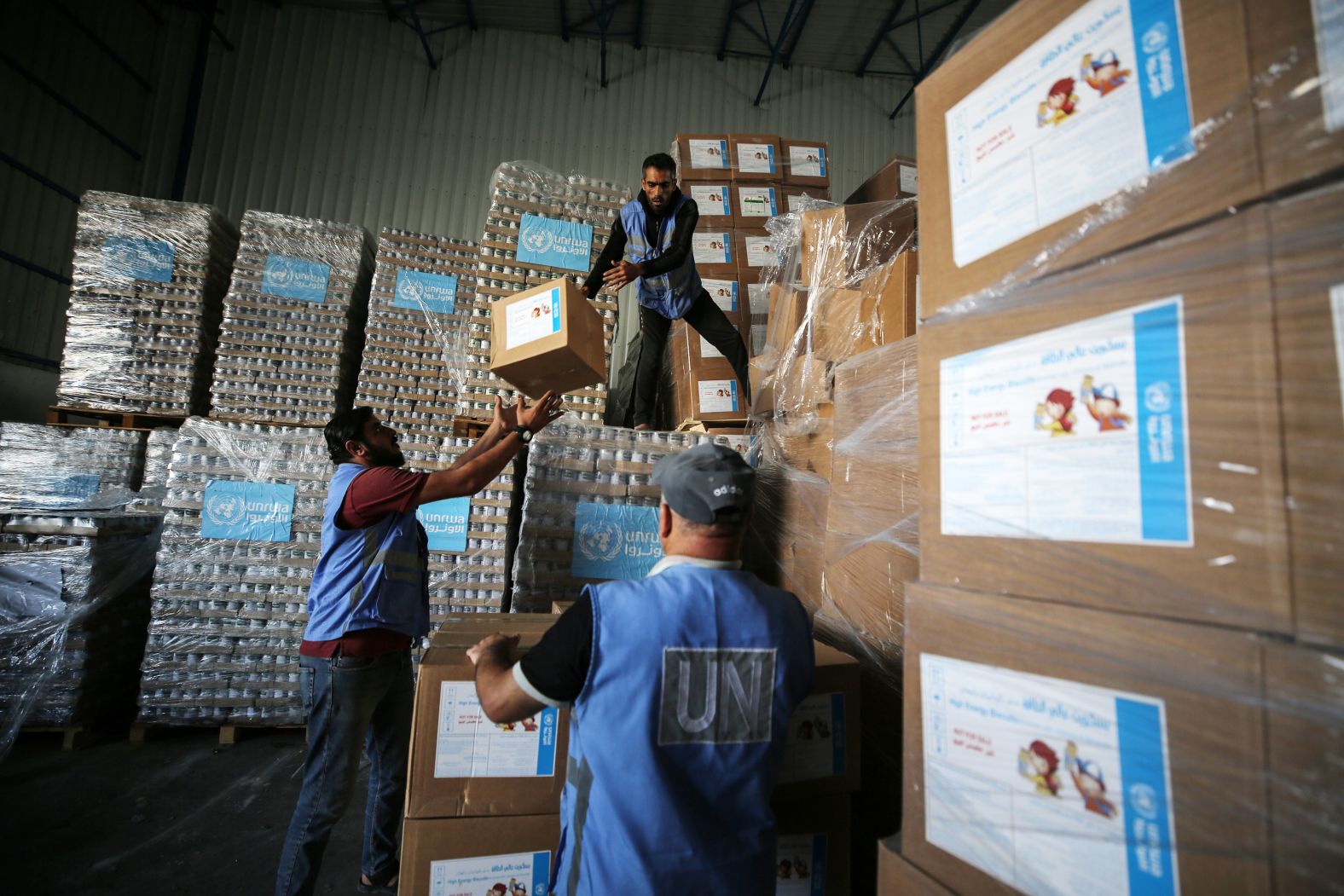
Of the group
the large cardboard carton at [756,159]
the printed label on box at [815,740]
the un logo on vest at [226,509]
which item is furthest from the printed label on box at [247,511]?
the large cardboard carton at [756,159]

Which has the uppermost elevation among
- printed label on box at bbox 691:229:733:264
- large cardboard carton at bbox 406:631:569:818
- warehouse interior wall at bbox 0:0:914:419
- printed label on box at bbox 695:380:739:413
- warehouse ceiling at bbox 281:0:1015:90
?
warehouse ceiling at bbox 281:0:1015:90

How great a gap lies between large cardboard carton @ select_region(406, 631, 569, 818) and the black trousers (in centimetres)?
247

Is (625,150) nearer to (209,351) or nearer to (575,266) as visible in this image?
(575,266)

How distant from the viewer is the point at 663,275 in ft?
12.7

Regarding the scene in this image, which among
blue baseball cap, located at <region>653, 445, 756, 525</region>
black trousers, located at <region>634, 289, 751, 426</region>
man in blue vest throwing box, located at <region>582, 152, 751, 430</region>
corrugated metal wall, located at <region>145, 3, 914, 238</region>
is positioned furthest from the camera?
corrugated metal wall, located at <region>145, 3, 914, 238</region>

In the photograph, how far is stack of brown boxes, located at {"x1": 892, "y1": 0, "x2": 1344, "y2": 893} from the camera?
72 centimetres

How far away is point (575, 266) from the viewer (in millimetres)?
4387

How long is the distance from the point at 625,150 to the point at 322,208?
373 cm

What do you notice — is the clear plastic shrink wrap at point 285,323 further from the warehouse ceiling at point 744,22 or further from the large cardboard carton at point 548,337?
the warehouse ceiling at point 744,22

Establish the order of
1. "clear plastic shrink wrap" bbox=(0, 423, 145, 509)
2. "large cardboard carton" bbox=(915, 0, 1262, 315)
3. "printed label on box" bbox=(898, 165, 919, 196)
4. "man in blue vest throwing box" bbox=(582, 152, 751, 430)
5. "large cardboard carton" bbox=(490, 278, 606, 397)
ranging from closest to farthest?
"large cardboard carton" bbox=(915, 0, 1262, 315) → "large cardboard carton" bbox=(490, 278, 606, 397) → "man in blue vest throwing box" bbox=(582, 152, 751, 430) → "clear plastic shrink wrap" bbox=(0, 423, 145, 509) → "printed label on box" bbox=(898, 165, 919, 196)

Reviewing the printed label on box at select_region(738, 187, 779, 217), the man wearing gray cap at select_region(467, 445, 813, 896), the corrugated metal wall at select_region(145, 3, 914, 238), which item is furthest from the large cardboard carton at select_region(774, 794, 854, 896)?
the corrugated metal wall at select_region(145, 3, 914, 238)

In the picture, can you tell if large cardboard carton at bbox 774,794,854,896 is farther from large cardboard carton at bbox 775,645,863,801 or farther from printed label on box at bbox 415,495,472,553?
printed label on box at bbox 415,495,472,553

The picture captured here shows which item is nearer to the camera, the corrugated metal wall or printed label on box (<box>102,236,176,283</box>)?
printed label on box (<box>102,236,176,283</box>)

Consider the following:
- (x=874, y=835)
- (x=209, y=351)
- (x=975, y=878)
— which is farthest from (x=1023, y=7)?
(x=209, y=351)
